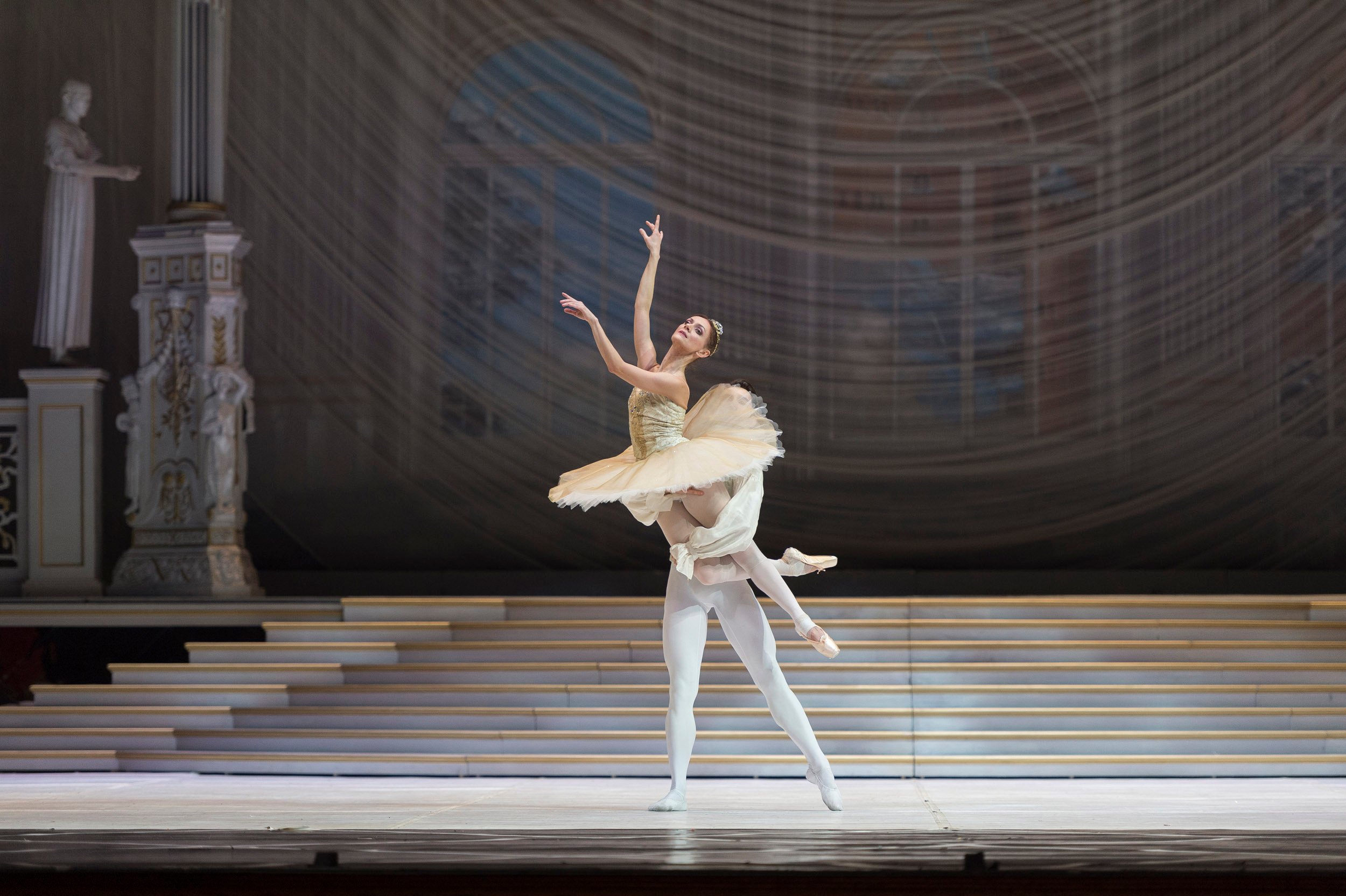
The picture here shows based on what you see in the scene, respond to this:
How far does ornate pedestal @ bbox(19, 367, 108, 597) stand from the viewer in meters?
7.69

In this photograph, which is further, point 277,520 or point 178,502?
point 277,520

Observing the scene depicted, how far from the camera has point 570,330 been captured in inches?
346

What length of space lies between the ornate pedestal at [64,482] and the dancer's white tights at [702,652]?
451 cm

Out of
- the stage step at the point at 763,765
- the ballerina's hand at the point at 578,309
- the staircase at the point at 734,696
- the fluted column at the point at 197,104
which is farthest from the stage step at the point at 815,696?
the fluted column at the point at 197,104

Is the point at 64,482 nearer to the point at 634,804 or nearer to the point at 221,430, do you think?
the point at 221,430

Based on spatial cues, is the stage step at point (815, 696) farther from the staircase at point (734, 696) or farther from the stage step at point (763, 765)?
the stage step at point (763, 765)

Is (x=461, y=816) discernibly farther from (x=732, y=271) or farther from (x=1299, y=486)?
(x=1299, y=486)

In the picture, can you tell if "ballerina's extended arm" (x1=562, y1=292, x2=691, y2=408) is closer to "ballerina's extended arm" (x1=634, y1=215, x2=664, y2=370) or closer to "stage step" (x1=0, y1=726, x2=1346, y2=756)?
"ballerina's extended arm" (x1=634, y1=215, x2=664, y2=370)

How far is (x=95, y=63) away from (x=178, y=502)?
9.72ft

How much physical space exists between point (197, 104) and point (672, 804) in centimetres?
533

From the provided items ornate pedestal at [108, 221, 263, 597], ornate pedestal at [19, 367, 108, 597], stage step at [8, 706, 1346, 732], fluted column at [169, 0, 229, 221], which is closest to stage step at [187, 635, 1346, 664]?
stage step at [8, 706, 1346, 732]

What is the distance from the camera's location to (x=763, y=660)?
4262mm

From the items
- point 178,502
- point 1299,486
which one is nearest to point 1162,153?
point 1299,486

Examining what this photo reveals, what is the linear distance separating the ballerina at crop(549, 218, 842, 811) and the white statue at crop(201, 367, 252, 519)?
384cm
